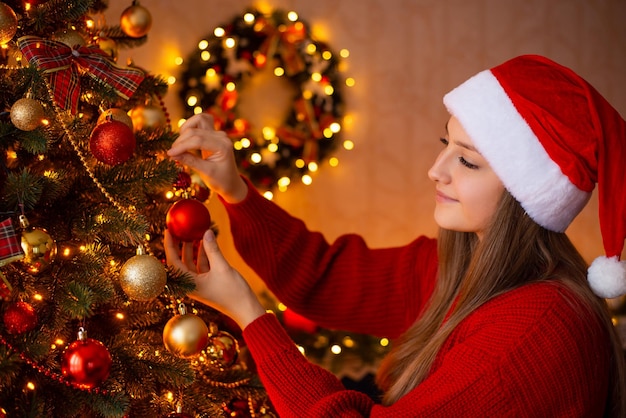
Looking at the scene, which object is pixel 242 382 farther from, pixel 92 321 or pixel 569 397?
pixel 569 397

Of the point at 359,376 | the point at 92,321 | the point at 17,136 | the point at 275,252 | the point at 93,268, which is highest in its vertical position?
the point at 17,136

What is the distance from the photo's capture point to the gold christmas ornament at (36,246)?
0.97 metres

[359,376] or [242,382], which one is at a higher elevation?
[242,382]

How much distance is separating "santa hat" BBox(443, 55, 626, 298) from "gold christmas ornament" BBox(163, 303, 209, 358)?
61 centimetres

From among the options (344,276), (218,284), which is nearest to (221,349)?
(218,284)

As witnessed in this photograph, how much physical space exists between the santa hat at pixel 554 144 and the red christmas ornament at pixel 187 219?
524mm

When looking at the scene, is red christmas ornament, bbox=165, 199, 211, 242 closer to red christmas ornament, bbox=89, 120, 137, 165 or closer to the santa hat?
red christmas ornament, bbox=89, 120, 137, 165

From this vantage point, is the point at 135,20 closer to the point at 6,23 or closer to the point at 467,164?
the point at 6,23

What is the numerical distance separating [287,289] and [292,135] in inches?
41.1

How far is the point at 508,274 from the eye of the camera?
1.35 metres

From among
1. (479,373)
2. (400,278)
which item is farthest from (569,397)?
(400,278)

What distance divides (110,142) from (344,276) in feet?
2.65

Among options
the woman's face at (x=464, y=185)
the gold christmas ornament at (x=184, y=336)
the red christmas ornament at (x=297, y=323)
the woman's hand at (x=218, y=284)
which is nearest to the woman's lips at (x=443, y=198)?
the woman's face at (x=464, y=185)

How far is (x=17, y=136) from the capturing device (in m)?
1.00
